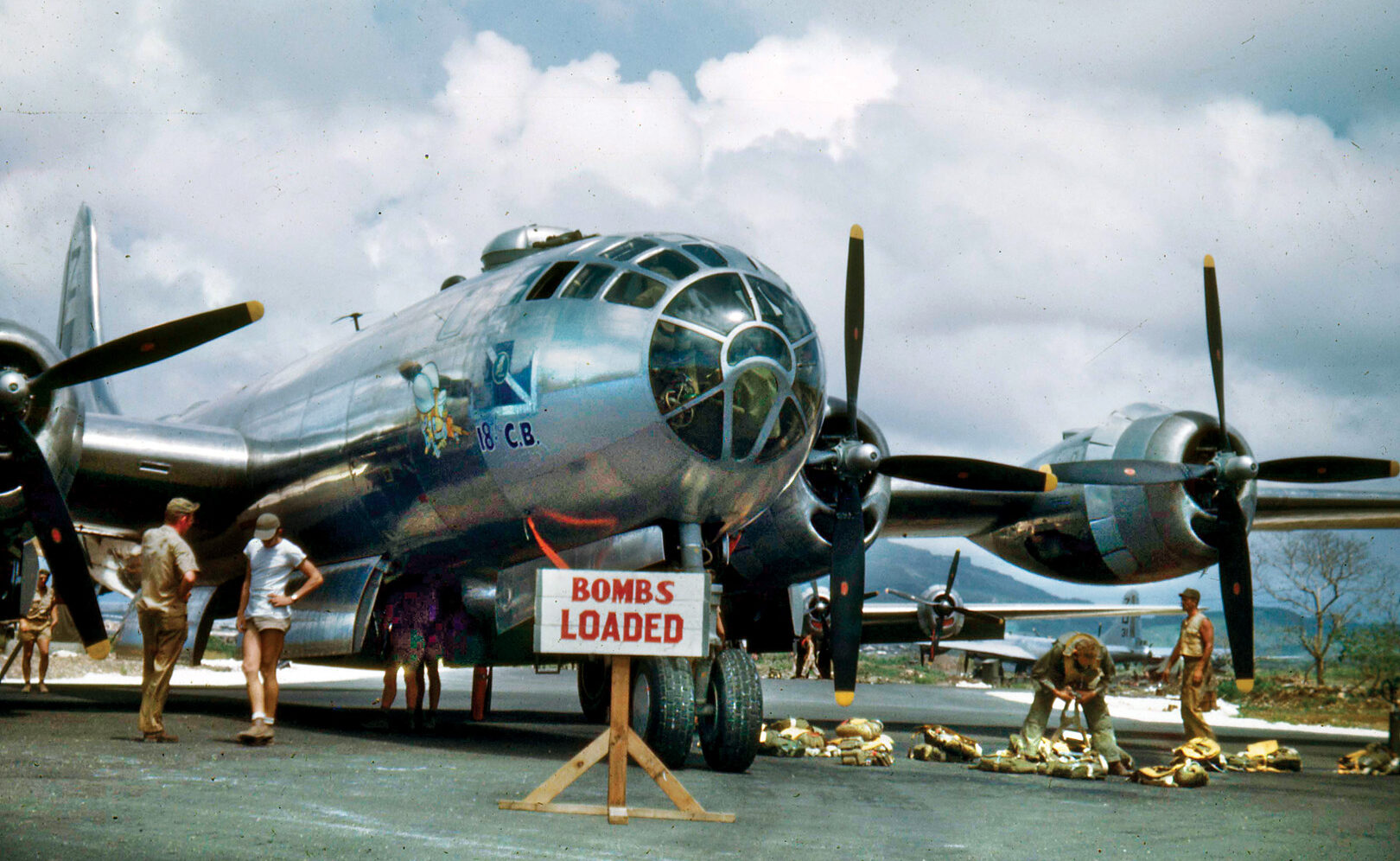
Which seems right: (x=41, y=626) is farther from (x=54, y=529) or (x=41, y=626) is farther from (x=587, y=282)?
(x=587, y=282)

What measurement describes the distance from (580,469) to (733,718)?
2222 millimetres

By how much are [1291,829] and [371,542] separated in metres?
7.99

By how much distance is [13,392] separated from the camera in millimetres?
9484

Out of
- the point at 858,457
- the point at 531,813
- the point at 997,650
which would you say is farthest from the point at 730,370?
the point at 997,650

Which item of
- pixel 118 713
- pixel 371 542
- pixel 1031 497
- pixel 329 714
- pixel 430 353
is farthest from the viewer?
→ pixel 1031 497

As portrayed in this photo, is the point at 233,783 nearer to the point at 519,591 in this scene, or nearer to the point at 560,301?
the point at 519,591

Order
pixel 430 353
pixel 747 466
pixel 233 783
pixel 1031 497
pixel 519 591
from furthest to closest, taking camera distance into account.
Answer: pixel 1031 497 < pixel 430 353 < pixel 519 591 < pixel 747 466 < pixel 233 783

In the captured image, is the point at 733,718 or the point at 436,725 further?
the point at 436,725

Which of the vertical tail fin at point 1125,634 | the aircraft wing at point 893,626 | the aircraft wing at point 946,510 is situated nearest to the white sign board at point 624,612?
the aircraft wing at point 946,510

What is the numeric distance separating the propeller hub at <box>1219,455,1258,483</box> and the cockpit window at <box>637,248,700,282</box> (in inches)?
299

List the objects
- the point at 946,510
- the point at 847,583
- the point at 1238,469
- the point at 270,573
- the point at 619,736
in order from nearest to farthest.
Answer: the point at 619,736, the point at 270,573, the point at 847,583, the point at 1238,469, the point at 946,510

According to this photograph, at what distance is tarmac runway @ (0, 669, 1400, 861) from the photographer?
5293 millimetres

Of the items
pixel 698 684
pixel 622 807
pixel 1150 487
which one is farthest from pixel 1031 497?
pixel 622 807

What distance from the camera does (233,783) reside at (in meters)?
6.91
